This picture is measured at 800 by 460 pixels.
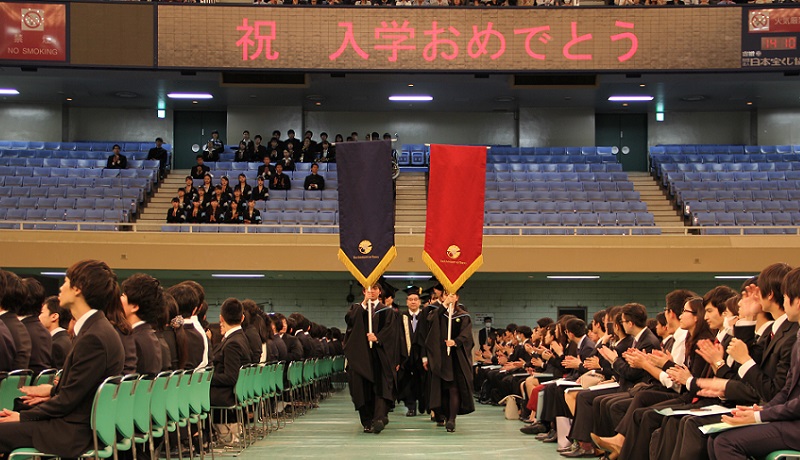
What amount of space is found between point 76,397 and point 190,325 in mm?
3573

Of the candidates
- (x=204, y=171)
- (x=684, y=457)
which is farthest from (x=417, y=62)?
(x=684, y=457)

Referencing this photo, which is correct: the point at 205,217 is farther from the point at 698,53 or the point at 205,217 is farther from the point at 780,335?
the point at 780,335

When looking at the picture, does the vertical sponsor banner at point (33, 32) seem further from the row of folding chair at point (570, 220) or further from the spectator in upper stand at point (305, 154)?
the row of folding chair at point (570, 220)

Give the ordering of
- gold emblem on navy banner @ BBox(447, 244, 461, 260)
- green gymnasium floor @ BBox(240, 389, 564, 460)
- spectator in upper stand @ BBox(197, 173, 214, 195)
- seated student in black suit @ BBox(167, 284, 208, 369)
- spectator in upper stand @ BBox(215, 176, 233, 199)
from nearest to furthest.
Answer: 1. seated student in black suit @ BBox(167, 284, 208, 369)
2. green gymnasium floor @ BBox(240, 389, 564, 460)
3. gold emblem on navy banner @ BBox(447, 244, 461, 260)
4. spectator in upper stand @ BBox(215, 176, 233, 199)
5. spectator in upper stand @ BBox(197, 173, 214, 195)

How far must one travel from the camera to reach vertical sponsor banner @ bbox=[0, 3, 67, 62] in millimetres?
23656

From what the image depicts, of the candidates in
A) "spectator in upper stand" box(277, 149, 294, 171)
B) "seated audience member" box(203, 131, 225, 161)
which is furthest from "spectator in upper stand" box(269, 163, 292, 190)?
"seated audience member" box(203, 131, 225, 161)

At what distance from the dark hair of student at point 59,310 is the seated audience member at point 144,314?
183 centimetres

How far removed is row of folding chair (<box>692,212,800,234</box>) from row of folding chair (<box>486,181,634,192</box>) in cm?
244

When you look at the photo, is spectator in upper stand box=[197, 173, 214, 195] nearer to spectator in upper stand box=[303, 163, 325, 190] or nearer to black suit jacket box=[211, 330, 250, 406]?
spectator in upper stand box=[303, 163, 325, 190]

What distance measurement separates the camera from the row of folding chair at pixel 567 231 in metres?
22.4

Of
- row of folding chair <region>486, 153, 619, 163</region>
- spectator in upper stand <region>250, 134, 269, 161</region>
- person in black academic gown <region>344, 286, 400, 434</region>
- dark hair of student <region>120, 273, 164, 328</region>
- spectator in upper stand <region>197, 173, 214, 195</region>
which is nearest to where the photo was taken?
dark hair of student <region>120, 273, 164, 328</region>

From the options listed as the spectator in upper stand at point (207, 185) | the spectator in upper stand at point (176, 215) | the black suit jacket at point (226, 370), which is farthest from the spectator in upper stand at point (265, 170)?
the black suit jacket at point (226, 370)

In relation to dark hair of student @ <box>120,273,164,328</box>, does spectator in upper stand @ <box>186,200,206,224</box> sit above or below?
above

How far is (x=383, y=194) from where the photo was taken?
42.0 ft
